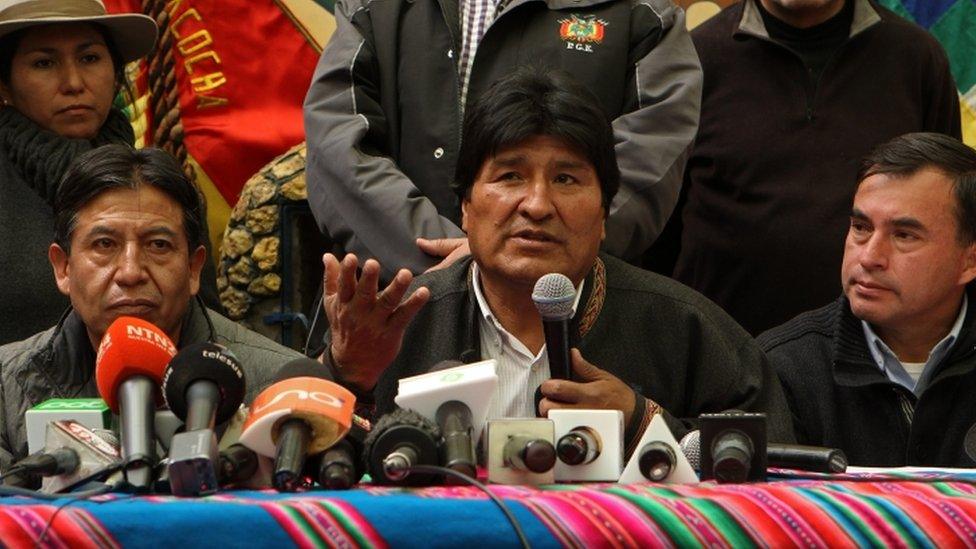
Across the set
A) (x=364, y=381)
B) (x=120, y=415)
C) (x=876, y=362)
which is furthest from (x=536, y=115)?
(x=120, y=415)

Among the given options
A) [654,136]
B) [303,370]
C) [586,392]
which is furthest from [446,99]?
[303,370]

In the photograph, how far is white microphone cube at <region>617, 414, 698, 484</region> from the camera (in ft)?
7.41

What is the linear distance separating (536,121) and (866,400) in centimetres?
102

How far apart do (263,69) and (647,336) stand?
221cm

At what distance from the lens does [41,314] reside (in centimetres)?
391

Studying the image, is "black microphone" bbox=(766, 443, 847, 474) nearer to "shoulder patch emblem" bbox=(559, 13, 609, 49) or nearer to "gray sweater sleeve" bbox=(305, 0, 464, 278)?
"gray sweater sleeve" bbox=(305, 0, 464, 278)

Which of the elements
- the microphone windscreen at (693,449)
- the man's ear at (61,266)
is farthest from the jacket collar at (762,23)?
the microphone windscreen at (693,449)

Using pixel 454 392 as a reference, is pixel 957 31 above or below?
above

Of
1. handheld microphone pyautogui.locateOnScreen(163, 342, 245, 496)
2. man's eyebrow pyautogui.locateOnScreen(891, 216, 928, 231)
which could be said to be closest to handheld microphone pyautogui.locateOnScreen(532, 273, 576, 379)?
handheld microphone pyautogui.locateOnScreen(163, 342, 245, 496)

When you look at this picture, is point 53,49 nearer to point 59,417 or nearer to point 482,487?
point 59,417

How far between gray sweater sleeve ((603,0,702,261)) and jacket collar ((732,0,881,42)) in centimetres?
43

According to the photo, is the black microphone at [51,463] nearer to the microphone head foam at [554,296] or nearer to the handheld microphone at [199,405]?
the handheld microphone at [199,405]

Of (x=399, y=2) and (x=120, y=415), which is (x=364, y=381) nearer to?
(x=120, y=415)

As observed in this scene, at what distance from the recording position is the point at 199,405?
212cm
